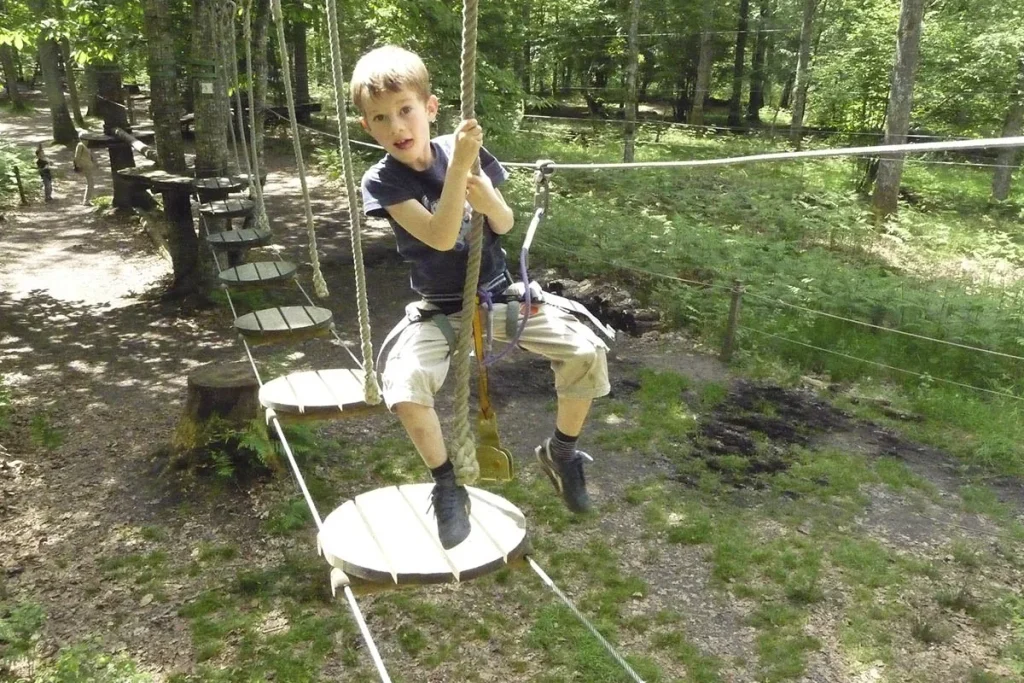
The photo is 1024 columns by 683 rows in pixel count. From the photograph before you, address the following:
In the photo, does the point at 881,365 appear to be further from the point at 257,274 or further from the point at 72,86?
the point at 72,86

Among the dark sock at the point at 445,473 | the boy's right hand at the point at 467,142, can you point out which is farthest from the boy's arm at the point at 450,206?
the dark sock at the point at 445,473

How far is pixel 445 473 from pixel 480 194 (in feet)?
2.61

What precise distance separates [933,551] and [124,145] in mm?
11665

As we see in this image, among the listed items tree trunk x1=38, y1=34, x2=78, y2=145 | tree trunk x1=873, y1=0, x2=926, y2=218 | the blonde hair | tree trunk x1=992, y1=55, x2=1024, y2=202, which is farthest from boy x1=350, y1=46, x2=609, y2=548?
tree trunk x1=38, y1=34, x2=78, y2=145

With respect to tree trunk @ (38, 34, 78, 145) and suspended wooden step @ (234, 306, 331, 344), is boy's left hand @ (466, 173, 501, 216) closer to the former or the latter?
suspended wooden step @ (234, 306, 331, 344)

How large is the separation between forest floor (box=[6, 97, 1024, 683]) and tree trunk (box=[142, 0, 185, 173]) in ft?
6.75

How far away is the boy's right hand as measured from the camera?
173 cm

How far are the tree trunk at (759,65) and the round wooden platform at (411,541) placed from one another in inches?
743

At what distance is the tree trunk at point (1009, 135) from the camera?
37.2 feet

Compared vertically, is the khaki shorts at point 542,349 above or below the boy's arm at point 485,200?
below

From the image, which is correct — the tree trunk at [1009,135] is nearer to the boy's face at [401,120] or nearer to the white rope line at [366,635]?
the boy's face at [401,120]

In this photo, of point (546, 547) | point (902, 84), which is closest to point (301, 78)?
point (902, 84)

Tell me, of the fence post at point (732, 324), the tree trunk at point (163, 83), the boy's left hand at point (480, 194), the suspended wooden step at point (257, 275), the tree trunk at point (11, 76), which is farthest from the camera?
the tree trunk at point (11, 76)

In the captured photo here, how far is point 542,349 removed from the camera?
2.33 metres
